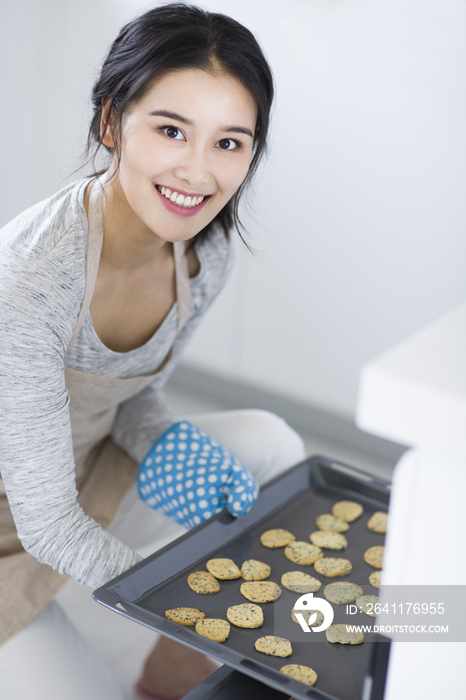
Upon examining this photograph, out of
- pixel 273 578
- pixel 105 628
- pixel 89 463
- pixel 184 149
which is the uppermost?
pixel 184 149

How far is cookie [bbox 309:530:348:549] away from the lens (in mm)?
952

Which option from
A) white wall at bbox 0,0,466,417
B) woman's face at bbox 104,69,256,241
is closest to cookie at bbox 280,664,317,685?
woman's face at bbox 104,69,256,241

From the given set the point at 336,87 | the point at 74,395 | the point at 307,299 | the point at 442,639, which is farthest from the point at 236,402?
the point at 442,639

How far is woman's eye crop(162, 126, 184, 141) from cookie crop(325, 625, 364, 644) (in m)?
0.61

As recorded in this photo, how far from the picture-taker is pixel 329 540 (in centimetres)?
96

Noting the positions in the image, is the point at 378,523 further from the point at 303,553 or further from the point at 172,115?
the point at 172,115

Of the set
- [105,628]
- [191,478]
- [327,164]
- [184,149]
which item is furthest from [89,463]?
[327,164]

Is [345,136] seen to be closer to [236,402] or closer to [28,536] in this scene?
[236,402]

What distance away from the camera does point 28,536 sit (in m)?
0.88

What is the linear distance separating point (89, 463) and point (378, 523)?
1.69ft

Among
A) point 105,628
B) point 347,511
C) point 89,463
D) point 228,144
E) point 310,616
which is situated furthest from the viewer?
point 105,628

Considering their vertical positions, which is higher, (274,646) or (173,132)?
(173,132)

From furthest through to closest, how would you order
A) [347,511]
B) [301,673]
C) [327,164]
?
[327,164], [347,511], [301,673]

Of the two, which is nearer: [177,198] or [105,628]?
[177,198]
